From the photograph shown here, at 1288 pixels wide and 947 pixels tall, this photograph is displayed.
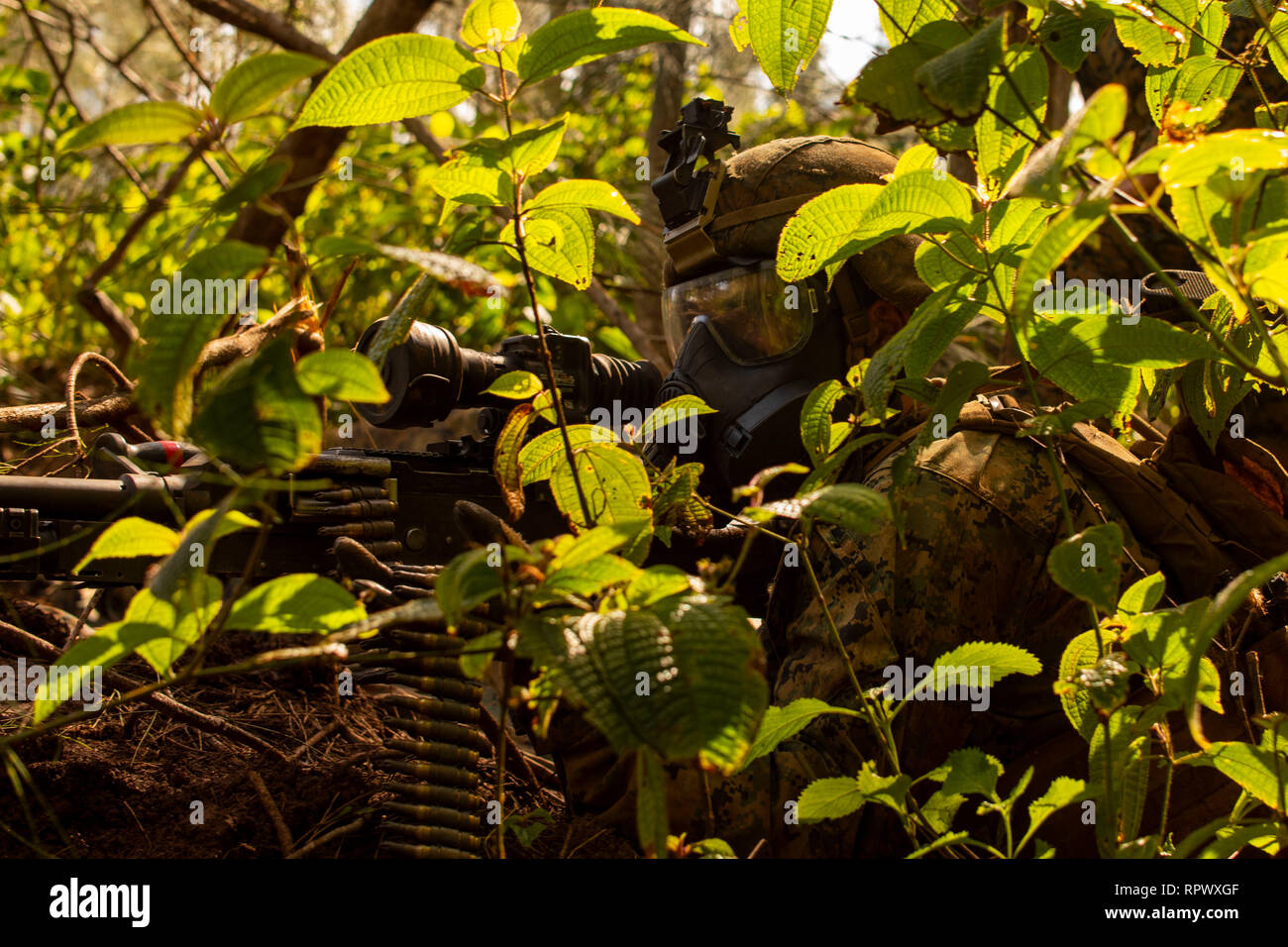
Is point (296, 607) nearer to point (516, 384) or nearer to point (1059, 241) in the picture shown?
point (516, 384)

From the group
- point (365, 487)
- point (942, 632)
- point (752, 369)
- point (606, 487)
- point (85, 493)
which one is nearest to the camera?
point (606, 487)

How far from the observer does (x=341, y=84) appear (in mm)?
923

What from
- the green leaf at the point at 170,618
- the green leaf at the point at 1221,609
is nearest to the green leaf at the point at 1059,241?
the green leaf at the point at 1221,609

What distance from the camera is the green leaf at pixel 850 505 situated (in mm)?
864

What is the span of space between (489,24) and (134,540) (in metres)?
0.54

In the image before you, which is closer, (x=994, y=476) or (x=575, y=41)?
(x=575, y=41)

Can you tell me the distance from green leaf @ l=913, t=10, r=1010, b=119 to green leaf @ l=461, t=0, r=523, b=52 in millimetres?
368

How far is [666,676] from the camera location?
741 millimetres

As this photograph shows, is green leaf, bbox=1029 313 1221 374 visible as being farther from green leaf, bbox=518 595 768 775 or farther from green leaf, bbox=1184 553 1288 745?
green leaf, bbox=518 595 768 775

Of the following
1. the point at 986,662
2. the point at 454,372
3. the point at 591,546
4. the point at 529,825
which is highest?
the point at 454,372

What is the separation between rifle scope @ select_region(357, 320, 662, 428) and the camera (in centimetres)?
214

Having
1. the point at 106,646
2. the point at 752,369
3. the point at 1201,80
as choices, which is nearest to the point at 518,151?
the point at 106,646

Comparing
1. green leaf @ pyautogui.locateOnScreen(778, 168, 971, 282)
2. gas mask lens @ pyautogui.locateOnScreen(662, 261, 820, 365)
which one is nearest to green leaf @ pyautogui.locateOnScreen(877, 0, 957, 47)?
green leaf @ pyautogui.locateOnScreen(778, 168, 971, 282)

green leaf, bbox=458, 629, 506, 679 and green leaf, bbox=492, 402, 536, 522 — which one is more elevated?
green leaf, bbox=492, 402, 536, 522
